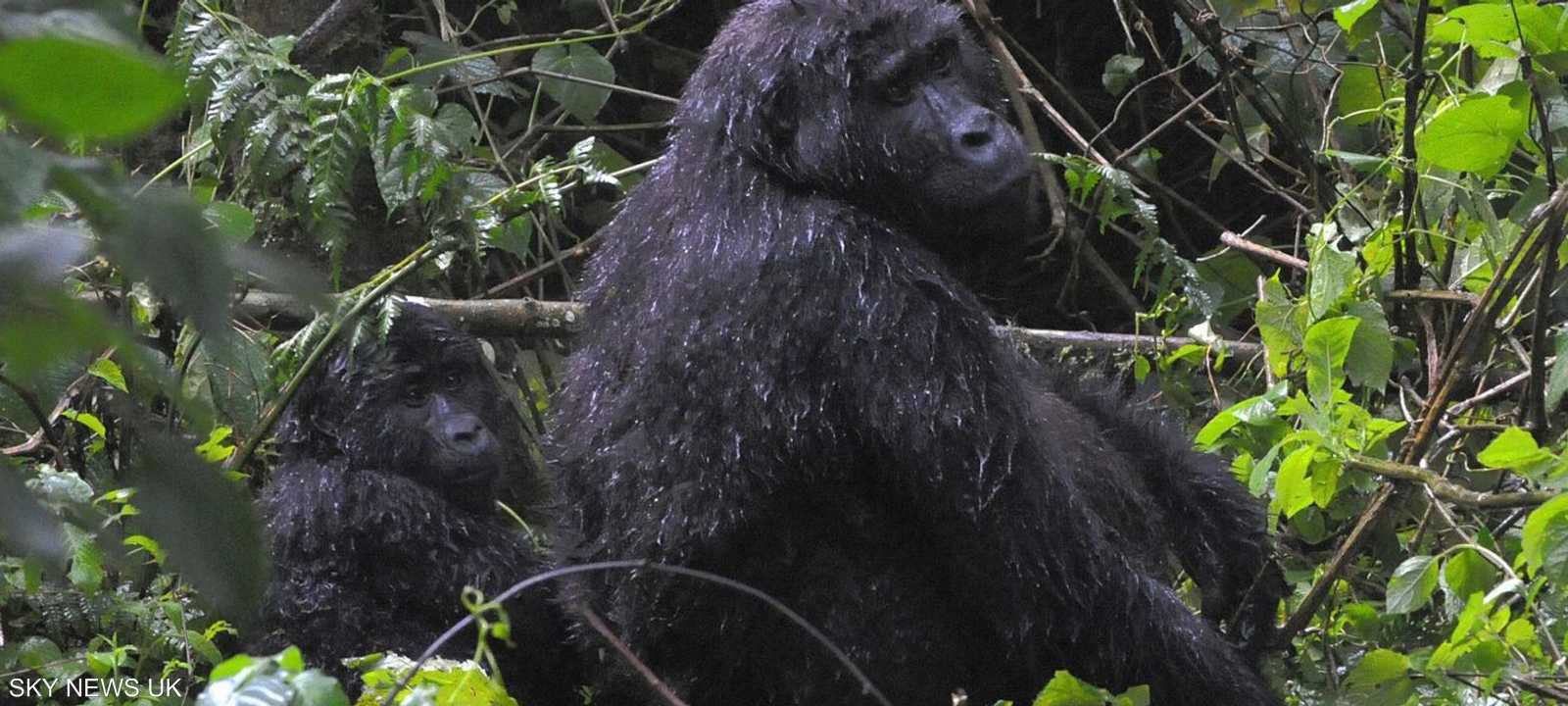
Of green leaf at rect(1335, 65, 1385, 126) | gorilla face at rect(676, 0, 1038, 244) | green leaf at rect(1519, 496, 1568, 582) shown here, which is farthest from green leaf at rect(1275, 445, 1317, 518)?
green leaf at rect(1335, 65, 1385, 126)

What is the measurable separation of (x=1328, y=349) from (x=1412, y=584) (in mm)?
394

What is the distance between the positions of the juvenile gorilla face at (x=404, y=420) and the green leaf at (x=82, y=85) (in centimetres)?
279

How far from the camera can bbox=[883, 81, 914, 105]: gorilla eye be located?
2809 millimetres

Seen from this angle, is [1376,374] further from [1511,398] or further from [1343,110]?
[1343,110]

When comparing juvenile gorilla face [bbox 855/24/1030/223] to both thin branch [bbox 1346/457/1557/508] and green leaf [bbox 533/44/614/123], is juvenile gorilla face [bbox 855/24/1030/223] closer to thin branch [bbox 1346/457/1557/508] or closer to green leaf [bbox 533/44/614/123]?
thin branch [bbox 1346/457/1557/508]

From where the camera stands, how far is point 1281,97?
13.3 ft

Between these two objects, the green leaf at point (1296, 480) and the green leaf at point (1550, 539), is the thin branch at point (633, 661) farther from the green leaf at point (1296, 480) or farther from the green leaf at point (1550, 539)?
the green leaf at point (1550, 539)

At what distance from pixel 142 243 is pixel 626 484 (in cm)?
198

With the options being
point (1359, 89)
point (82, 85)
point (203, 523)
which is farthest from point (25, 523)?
point (1359, 89)

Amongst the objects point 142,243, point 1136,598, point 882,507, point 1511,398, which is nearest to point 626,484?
point 882,507

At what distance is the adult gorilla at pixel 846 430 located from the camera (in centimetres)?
260

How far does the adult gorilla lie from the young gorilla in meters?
0.48

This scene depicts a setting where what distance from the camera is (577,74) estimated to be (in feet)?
14.0

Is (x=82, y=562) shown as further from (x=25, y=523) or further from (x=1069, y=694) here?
(x=25, y=523)
